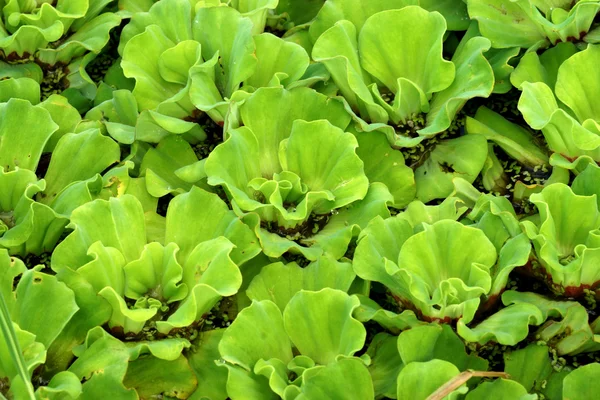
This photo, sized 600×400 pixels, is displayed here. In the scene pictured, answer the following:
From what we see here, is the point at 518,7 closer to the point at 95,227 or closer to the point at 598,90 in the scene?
the point at 598,90

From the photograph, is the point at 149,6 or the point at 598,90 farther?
the point at 149,6

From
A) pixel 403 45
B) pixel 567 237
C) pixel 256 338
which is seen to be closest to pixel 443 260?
pixel 567 237

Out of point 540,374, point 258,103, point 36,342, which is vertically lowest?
point 540,374

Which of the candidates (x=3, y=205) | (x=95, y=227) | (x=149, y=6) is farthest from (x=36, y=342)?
(x=149, y=6)

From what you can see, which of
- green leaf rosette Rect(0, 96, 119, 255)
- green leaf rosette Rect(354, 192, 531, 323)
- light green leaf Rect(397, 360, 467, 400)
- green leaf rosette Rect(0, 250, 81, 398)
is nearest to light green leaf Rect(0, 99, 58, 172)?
green leaf rosette Rect(0, 96, 119, 255)

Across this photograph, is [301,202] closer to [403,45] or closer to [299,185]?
[299,185]

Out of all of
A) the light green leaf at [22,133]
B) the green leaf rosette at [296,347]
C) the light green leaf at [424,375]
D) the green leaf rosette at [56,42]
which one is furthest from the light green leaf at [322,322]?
the green leaf rosette at [56,42]
